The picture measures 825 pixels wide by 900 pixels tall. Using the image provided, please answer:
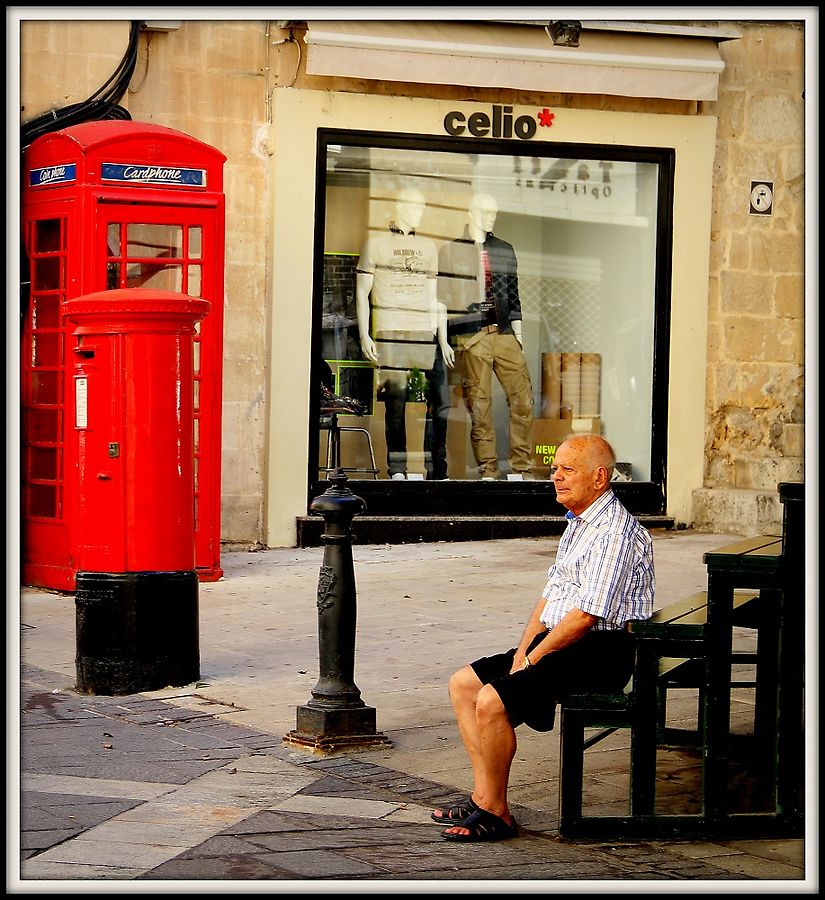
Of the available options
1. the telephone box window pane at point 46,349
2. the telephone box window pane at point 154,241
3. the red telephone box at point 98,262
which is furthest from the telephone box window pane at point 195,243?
the telephone box window pane at point 46,349

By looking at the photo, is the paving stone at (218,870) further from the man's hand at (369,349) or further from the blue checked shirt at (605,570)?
the man's hand at (369,349)

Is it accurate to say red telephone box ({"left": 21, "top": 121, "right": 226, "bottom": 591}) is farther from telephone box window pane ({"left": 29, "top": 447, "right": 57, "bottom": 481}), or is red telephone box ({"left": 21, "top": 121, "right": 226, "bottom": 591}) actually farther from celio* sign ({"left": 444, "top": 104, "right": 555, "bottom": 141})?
celio* sign ({"left": 444, "top": 104, "right": 555, "bottom": 141})

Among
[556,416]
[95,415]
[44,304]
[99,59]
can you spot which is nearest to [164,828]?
[95,415]

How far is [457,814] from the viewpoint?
5172mm

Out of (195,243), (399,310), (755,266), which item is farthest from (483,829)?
(755,266)

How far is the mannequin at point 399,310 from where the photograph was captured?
12.0 m

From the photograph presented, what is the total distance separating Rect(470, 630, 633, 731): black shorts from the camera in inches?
202

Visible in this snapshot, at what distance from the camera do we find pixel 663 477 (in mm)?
12445

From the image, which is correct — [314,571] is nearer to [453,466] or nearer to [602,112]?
[453,466]

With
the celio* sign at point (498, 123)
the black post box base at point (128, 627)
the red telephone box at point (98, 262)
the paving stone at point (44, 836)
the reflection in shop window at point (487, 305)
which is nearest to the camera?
the paving stone at point (44, 836)

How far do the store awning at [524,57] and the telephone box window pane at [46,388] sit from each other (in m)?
3.01

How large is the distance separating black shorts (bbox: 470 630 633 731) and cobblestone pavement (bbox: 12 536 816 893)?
418 millimetres

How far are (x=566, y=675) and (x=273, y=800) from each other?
1.13 m

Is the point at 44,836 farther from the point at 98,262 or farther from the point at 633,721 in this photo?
the point at 98,262
